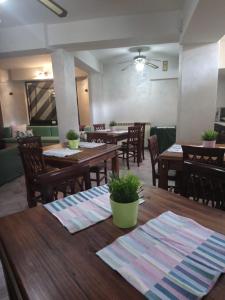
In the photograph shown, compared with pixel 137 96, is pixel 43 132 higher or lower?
lower

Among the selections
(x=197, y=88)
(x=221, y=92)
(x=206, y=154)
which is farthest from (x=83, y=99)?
(x=206, y=154)

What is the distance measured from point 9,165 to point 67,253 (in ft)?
11.1

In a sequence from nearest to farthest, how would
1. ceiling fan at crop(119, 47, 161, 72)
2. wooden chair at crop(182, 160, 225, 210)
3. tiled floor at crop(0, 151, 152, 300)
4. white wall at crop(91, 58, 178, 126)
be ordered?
wooden chair at crop(182, 160, 225, 210), tiled floor at crop(0, 151, 152, 300), ceiling fan at crop(119, 47, 161, 72), white wall at crop(91, 58, 178, 126)

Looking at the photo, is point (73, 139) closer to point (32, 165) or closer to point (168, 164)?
point (32, 165)

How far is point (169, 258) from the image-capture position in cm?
72

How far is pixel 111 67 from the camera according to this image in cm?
642

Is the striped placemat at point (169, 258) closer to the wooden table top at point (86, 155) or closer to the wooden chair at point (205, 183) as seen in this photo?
the wooden chair at point (205, 183)

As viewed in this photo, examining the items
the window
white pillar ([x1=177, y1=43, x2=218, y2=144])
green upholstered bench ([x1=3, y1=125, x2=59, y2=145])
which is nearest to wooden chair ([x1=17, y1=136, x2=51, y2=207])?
white pillar ([x1=177, y1=43, x2=218, y2=144])

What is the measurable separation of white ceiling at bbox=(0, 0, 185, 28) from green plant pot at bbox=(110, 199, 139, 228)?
2859 millimetres

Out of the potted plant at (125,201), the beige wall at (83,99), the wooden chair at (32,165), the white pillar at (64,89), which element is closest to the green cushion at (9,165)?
the white pillar at (64,89)

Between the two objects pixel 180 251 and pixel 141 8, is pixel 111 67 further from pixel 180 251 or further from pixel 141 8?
pixel 180 251

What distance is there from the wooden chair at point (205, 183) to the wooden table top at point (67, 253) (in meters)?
0.18

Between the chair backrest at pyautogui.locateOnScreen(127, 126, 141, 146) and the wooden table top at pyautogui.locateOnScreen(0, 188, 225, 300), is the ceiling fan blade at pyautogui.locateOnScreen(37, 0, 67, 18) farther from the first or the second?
the chair backrest at pyautogui.locateOnScreen(127, 126, 141, 146)

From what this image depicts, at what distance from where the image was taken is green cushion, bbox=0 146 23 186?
3504 mm
